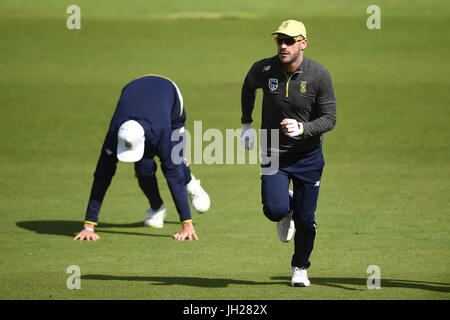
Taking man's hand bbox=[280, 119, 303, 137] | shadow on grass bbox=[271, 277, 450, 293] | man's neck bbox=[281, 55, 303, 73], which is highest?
man's neck bbox=[281, 55, 303, 73]

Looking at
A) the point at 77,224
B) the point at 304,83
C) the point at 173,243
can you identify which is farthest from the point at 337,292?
the point at 77,224

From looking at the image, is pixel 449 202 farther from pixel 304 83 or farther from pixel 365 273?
pixel 304 83

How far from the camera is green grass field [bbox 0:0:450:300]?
8922 mm

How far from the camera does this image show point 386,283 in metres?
8.34

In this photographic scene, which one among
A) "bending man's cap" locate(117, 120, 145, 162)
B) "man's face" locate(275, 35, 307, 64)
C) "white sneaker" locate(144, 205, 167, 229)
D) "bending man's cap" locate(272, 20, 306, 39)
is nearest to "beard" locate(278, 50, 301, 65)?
"man's face" locate(275, 35, 307, 64)

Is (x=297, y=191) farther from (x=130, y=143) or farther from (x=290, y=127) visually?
(x=130, y=143)

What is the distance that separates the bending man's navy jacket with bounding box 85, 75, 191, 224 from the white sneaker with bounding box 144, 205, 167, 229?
1.06 m

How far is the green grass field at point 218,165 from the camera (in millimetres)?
8922

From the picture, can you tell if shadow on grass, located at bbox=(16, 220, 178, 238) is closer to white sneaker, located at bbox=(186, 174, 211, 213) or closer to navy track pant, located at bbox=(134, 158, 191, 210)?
navy track pant, located at bbox=(134, 158, 191, 210)

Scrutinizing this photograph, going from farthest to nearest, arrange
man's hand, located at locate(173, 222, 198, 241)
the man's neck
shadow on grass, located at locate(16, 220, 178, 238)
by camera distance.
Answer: shadow on grass, located at locate(16, 220, 178, 238) < man's hand, located at locate(173, 222, 198, 241) < the man's neck

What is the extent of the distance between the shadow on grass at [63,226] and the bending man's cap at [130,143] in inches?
56.3

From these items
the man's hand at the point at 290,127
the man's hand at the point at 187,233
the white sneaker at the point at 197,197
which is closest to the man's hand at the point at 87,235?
the man's hand at the point at 187,233

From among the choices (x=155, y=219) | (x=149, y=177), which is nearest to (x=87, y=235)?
(x=155, y=219)

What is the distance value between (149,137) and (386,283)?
371 centimetres
